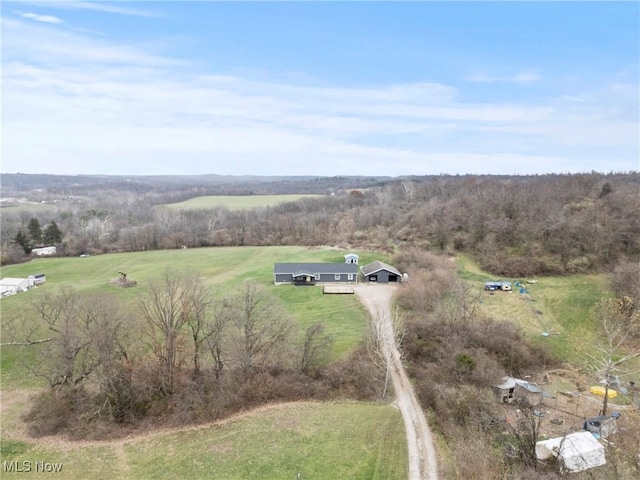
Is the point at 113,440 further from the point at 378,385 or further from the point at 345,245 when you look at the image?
the point at 345,245

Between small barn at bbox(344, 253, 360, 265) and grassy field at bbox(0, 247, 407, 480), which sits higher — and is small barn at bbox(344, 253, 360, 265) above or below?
above

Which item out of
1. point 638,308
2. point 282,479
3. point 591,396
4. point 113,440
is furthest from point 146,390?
point 638,308

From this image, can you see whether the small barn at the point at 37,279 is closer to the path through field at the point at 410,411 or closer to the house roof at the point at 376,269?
the house roof at the point at 376,269

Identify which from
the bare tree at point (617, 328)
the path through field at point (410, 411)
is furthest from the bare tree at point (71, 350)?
the bare tree at point (617, 328)

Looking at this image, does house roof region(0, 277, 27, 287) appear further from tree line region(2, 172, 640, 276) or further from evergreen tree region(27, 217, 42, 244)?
evergreen tree region(27, 217, 42, 244)

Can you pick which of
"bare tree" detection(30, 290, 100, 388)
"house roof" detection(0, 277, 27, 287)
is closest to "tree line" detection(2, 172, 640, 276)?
"house roof" detection(0, 277, 27, 287)

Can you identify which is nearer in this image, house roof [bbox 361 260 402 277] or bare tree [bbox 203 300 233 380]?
bare tree [bbox 203 300 233 380]
